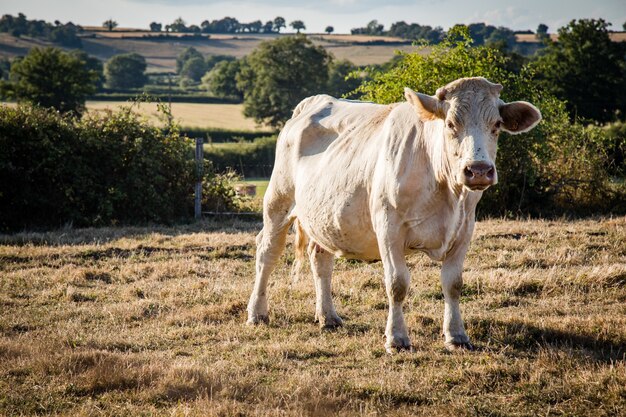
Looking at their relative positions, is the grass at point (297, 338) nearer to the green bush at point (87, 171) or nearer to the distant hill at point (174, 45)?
the green bush at point (87, 171)

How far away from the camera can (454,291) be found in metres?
7.88

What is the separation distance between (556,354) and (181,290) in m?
5.67

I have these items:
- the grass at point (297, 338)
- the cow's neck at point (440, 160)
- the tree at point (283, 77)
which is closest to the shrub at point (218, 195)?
the grass at point (297, 338)

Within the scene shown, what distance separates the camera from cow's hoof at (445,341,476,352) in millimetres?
7672

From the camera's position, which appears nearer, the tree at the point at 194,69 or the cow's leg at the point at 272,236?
the cow's leg at the point at 272,236

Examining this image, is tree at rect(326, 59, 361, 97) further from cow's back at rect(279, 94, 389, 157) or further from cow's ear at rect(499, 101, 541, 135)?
cow's ear at rect(499, 101, 541, 135)

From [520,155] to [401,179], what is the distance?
12.3 meters

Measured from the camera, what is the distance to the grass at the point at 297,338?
20.5 feet

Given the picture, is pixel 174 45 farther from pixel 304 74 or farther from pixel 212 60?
pixel 304 74

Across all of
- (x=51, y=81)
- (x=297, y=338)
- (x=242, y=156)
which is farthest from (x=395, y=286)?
(x=51, y=81)

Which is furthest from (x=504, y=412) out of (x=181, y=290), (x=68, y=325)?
(x=181, y=290)

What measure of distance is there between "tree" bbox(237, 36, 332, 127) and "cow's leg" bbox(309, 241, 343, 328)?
67.8 meters

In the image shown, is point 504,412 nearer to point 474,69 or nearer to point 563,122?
point 474,69

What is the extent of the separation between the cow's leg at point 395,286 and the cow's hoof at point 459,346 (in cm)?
42
